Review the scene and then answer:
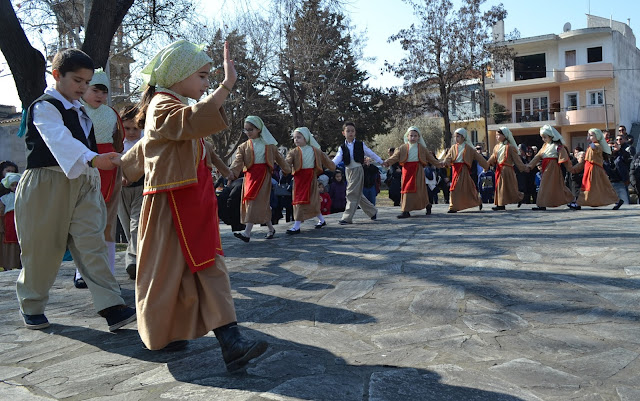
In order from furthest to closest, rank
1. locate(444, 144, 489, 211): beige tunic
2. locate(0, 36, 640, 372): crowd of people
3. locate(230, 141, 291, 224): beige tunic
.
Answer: locate(444, 144, 489, 211): beige tunic
locate(230, 141, 291, 224): beige tunic
locate(0, 36, 640, 372): crowd of people

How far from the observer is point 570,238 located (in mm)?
7680

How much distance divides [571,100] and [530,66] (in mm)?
3852

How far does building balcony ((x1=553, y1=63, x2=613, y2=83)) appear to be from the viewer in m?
40.2

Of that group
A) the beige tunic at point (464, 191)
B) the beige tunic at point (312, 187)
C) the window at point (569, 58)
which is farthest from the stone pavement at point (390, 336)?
the window at point (569, 58)

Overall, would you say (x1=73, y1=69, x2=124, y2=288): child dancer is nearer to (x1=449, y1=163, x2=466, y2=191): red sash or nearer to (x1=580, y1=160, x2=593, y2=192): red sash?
(x1=449, y1=163, x2=466, y2=191): red sash

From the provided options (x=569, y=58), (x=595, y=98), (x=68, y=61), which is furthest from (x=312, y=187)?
(x=569, y=58)

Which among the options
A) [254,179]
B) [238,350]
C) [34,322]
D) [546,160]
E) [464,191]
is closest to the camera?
[238,350]

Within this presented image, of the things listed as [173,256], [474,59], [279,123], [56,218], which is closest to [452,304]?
[173,256]

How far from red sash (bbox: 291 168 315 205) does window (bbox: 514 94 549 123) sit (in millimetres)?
35793

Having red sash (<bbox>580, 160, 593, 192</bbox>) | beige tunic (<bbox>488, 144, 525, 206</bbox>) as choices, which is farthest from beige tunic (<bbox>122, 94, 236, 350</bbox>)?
red sash (<bbox>580, 160, 593, 192</bbox>)

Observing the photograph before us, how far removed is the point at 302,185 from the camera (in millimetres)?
10461

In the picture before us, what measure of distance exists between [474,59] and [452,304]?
26.8m

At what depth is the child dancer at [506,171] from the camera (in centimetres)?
1348

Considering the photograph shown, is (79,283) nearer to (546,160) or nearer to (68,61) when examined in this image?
(68,61)
